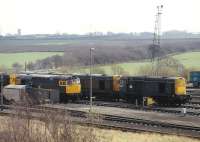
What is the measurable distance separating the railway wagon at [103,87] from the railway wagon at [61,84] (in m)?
2.71

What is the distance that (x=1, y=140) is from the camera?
23.9 meters

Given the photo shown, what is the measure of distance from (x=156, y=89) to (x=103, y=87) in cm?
702

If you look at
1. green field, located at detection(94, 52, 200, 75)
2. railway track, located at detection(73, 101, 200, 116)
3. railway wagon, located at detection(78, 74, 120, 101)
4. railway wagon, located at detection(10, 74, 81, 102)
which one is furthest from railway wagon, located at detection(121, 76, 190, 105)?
green field, located at detection(94, 52, 200, 75)

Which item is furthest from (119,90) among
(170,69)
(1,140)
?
(170,69)

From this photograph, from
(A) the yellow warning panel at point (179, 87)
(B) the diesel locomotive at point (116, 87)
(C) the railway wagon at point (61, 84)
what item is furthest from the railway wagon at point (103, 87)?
(A) the yellow warning panel at point (179, 87)

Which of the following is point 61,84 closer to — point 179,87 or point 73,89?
point 73,89

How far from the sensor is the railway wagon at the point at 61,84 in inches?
2008

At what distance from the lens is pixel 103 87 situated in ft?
177

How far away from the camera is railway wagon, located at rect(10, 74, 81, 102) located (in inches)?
2008

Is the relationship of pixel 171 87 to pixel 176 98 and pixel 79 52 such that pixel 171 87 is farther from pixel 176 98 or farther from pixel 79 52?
pixel 79 52

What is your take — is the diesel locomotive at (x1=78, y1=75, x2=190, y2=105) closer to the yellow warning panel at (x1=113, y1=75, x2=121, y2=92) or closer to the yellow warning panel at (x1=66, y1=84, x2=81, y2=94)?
the yellow warning panel at (x1=113, y1=75, x2=121, y2=92)

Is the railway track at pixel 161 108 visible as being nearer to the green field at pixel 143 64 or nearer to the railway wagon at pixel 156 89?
the railway wagon at pixel 156 89

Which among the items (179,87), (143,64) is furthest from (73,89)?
(143,64)

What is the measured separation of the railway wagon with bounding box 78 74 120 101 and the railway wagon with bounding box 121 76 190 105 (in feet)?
3.34
